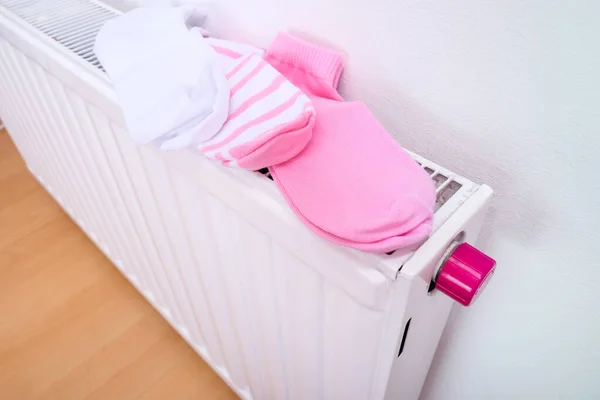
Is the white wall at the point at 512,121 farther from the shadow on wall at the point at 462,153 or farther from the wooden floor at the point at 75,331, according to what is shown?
the wooden floor at the point at 75,331

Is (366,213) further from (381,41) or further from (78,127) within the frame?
(78,127)

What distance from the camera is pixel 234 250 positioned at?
448 millimetres

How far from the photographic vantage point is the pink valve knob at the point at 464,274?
0.30 meters

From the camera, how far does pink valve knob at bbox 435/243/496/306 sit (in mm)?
297

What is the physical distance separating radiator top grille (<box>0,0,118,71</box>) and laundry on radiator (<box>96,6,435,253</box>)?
109 millimetres

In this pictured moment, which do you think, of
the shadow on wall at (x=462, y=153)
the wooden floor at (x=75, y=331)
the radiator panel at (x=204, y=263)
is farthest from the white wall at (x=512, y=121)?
the wooden floor at (x=75, y=331)

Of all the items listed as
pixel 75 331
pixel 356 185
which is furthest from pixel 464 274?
pixel 75 331

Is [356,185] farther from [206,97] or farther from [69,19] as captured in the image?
[69,19]

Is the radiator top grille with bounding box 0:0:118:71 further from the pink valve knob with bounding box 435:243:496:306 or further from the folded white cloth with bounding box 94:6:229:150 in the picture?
the pink valve knob with bounding box 435:243:496:306

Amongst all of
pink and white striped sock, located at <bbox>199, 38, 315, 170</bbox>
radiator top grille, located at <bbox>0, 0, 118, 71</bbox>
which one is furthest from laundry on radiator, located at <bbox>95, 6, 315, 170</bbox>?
radiator top grille, located at <bbox>0, 0, 118, 71</bbox>

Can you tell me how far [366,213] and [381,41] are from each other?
6.0 inches

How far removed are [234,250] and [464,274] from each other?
230 millimetres

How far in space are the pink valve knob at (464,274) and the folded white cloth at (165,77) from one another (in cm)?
20

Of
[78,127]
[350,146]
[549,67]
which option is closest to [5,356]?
[78,127]
